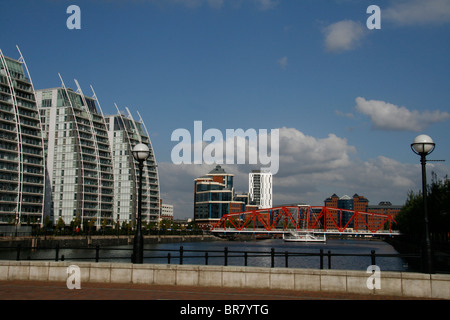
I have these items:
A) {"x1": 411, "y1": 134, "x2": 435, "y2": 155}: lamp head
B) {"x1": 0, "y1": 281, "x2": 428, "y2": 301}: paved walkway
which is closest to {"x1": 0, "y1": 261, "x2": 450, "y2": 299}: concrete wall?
{"x1": 0, "y1": 281, "x2": 428, "y2": 301}: paved walkway

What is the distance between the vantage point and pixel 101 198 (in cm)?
16212

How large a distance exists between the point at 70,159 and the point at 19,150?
32.9m

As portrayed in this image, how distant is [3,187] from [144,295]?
111435mm

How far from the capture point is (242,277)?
61.3 ft

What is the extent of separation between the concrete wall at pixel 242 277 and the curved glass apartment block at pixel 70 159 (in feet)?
429

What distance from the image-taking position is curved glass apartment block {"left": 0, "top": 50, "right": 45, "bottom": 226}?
380 feet

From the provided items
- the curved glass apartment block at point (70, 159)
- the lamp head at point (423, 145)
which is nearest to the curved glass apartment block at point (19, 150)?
the curved glass apartment block at point (70, 159)
